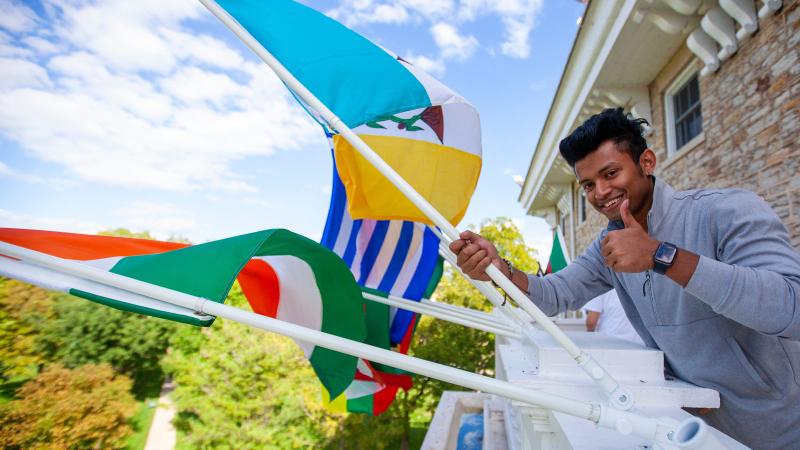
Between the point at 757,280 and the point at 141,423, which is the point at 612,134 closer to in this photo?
the point at 757,280

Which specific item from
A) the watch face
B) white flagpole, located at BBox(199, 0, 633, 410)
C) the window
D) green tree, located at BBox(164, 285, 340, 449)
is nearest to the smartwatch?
the watch face

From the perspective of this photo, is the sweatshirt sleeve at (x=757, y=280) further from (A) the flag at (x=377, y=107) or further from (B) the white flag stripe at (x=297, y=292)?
(B) the white flag stripe at (x=297, y=292)

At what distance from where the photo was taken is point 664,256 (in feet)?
4.41

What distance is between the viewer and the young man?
4.17ft

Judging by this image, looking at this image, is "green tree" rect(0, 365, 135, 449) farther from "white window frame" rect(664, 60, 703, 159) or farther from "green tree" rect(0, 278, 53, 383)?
"white window frame" rect(664, 60, 703, 159)

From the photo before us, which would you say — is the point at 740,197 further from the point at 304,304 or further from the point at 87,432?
the point at 87,432

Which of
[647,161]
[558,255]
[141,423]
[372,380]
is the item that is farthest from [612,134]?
[141,423]

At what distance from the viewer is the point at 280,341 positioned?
52.9 ft

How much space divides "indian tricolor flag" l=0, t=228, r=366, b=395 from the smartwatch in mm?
1377

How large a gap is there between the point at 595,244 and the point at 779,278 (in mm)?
1032

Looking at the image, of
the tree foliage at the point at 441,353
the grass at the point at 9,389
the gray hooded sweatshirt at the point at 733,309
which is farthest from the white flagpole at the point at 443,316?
the grass at the point at 9,389

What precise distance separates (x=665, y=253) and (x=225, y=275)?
4.78ft

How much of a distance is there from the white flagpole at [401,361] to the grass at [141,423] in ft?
81.6

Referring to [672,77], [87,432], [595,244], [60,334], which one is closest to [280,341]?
[87,432]
